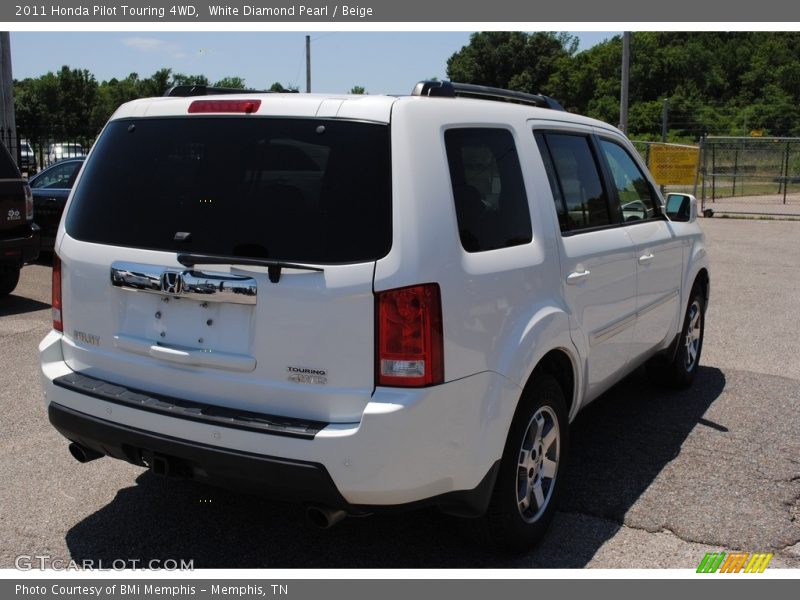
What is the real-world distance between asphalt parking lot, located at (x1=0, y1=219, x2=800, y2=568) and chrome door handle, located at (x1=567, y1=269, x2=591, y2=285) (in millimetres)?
1142

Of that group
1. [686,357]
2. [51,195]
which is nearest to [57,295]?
[686,357]

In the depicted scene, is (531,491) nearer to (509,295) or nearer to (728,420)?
(509,295)

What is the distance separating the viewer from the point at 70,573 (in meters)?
3.49

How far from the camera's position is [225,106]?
134 inches

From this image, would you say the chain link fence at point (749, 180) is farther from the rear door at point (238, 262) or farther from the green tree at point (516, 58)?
the green tree at point (516, 58)

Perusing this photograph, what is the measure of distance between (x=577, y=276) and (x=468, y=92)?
102 centimetres

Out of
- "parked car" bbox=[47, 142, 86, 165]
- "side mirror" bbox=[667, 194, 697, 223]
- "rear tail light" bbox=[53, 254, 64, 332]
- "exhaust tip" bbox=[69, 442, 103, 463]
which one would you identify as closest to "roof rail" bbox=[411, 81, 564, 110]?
"side mirror" bbox=[667, 194, 697, 223]

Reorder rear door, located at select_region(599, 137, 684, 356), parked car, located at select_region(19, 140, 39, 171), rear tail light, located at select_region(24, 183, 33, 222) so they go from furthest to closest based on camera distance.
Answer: parked car, located at select_region(19, 140, 39, 171) → rear tail light, located at select_region(24, 183, 33, 222) → rear door, located at select_region(599, 137, 684, 356)

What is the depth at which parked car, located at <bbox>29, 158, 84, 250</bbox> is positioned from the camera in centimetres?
1171

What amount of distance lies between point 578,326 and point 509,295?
775mm

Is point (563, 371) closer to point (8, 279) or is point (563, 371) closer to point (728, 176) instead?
point (8, 279)

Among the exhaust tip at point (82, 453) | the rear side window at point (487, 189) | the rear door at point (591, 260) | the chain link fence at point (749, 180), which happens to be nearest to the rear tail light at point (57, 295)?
the exhaust tip at point (82, 453)

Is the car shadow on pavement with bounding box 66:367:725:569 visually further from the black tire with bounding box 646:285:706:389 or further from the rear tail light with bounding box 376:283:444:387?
the black tire with bounding box 646:285:706:389

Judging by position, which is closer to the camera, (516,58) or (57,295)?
(57,295)
